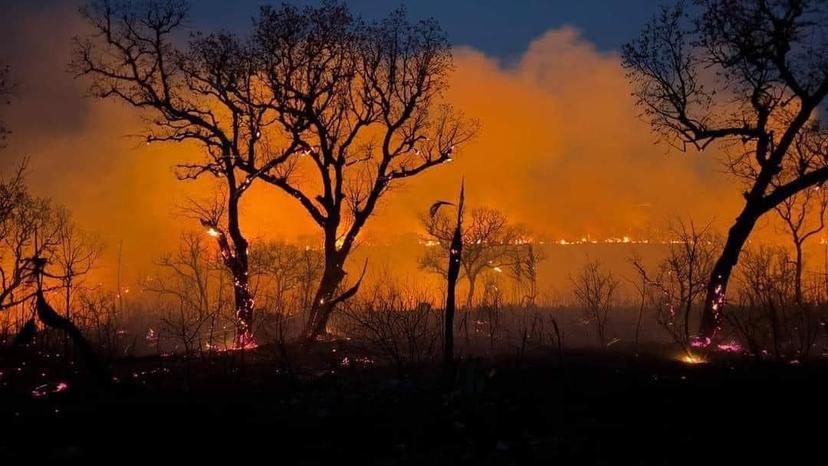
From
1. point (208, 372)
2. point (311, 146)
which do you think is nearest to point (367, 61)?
point (311, 146)

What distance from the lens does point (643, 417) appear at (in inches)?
352

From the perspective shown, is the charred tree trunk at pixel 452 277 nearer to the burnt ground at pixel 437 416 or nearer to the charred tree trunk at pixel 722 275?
the burnt ground at pixel 437 416

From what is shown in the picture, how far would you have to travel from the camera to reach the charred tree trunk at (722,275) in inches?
663

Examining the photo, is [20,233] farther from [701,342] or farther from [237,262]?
[701,342]

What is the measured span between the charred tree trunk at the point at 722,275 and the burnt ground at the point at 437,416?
4.12m

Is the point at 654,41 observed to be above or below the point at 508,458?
above

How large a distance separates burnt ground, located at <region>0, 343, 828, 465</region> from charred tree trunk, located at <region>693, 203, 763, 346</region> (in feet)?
13.5

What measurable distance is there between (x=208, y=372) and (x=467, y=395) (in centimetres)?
670

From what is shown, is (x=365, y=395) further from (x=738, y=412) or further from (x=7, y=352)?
(x=7, y=352)

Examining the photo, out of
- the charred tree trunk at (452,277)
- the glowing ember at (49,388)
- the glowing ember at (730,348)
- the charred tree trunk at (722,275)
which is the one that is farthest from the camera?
the charred tree trunk at (722,275)

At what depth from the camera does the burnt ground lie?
25.0 ft

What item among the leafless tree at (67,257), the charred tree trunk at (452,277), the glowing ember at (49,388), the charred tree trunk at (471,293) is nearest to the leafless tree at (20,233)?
the leafless tree at (67,257)

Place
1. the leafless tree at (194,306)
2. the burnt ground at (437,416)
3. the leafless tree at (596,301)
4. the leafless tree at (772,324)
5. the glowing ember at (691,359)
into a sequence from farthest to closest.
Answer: the leafless tree at (596,301)
the leafless tree at (194,306)
the glowing ember at (691,359)
the leafless tree at (772,324)
the burnt ground at (437,416)

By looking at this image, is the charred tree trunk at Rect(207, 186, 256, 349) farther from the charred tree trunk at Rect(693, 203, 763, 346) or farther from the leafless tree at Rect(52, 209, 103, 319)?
the charred tree trunk at Rect(693, 203, 763, 346)
